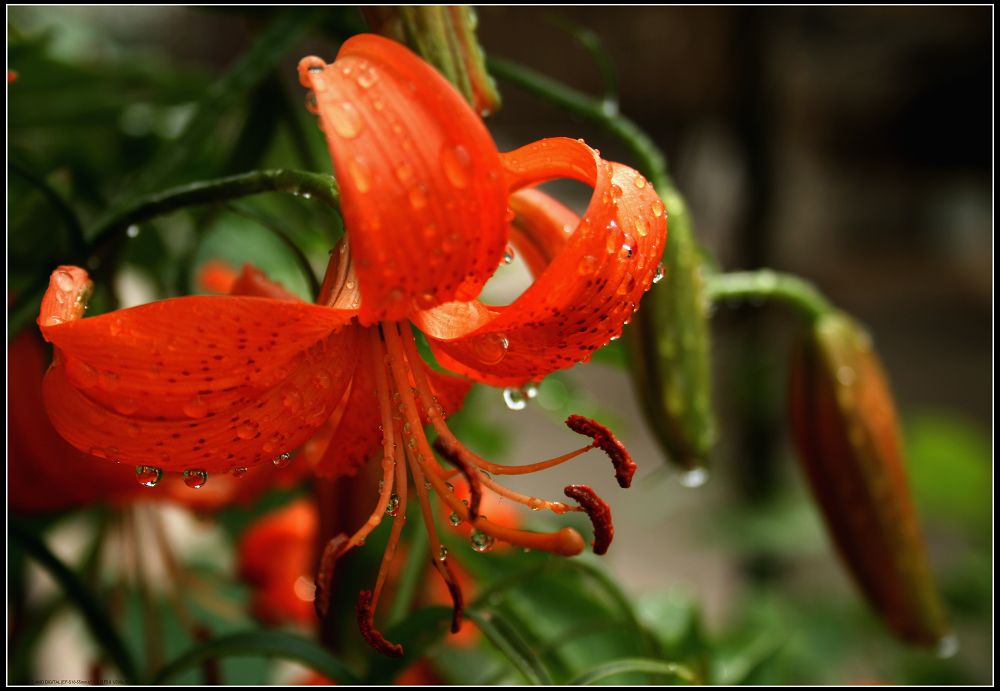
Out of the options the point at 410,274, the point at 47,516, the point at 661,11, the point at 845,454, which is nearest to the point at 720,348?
the point at 661,11

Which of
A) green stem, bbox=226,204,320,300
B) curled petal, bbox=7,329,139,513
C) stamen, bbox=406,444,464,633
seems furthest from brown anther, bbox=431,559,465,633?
curled petal, bbox=7,329,139,513

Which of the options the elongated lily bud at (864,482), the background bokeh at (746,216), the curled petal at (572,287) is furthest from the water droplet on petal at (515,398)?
the elongated lily bud at (864,482)

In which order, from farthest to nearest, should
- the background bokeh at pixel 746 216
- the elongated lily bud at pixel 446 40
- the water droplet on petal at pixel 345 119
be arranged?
the background bokeh at pixel 746 216 < the elongated lily bud at pixel 446 40 < the water droplet on petal at pixel 345 119

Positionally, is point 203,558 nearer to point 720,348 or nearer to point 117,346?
point 117,346

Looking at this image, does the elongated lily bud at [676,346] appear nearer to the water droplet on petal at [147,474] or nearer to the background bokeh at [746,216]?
the background bokeh at [746,216]

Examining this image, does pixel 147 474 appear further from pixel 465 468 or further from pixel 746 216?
pixel 746 216

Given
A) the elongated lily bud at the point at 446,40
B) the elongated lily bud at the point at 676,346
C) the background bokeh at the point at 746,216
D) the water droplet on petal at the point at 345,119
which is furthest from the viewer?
the background bokeh at the point at 746,216
